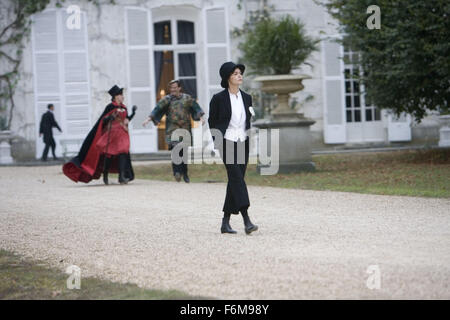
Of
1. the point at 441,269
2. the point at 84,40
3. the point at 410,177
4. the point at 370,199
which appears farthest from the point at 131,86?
the point at 441,269

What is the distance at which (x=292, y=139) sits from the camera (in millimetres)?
13898

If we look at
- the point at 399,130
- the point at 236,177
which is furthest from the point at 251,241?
the point at 399,130

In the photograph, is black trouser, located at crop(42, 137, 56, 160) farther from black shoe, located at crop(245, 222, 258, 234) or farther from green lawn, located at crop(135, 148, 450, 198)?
black shoe, located at crop(245, 222, 258, 234)

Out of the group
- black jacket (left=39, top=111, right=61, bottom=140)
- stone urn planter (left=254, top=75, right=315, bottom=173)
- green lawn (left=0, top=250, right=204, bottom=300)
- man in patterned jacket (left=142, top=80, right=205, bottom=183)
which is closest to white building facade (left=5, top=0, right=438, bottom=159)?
black jacket (left=39, top=111, right=61, bottom=140)

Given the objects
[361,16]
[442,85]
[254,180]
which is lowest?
[254,180]

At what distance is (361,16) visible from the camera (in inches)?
573

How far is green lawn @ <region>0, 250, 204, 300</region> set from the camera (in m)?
4.65

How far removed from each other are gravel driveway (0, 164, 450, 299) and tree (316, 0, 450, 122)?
4.18m

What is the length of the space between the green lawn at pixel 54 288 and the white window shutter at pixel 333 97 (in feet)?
53.8

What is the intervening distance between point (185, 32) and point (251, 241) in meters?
16.2

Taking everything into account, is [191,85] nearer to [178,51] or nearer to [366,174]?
[178,51]
